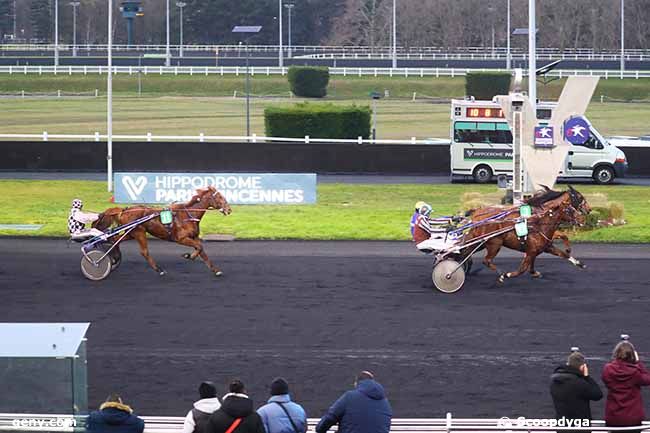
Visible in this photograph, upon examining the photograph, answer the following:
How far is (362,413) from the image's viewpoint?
9.10 meters

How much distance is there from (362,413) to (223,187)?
17.9 metres

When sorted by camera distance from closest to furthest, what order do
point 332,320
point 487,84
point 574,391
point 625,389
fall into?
point 574,391, point 625,389, point 332,320, point 487,84

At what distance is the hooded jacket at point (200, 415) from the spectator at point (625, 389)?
332cm

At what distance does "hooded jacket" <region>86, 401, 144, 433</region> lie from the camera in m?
8.42

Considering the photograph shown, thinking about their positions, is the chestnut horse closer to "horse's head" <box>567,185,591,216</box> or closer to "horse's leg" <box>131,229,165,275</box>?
"horse's leg" <box>131,229,165,275</box>

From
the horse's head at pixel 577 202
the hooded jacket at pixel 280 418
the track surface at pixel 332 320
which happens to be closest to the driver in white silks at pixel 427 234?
the track surface at pixel 332 320

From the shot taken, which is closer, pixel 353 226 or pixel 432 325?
pixel 432 325

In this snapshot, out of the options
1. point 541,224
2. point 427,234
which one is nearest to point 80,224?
point 427,234

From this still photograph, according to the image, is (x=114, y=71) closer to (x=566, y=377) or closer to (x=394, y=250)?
(x=394, y=250)

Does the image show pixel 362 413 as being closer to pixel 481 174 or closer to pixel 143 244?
pixel 143 244

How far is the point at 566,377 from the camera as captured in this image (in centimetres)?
967

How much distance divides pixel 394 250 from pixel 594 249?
12.8 ft

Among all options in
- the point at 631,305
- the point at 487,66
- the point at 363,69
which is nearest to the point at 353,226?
the point at 631,305

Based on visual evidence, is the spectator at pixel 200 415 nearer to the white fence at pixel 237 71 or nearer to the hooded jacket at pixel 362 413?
the hooded jacket at pixel 362 413
